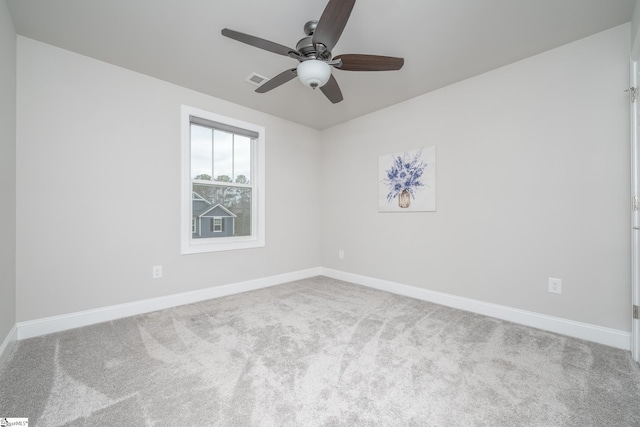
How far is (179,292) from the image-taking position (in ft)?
9.89

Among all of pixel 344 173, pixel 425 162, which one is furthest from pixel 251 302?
pixel 425 162

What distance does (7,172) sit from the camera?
78.1 inches

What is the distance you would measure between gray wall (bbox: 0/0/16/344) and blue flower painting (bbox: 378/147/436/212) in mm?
3527

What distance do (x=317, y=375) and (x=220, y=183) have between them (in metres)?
2.59

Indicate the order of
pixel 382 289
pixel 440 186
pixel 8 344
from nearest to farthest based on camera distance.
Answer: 1. pixel 8 344
2. pixel 440 186
3. pixel 382 289

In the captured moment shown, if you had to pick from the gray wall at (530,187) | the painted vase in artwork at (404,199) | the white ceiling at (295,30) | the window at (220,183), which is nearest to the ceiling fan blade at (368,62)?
the white ceiling at (295,30)

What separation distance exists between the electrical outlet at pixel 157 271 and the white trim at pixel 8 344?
1.01m

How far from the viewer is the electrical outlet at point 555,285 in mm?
2314

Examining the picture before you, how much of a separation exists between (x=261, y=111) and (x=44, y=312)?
3084 mm

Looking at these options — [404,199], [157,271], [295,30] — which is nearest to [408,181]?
[404,199]

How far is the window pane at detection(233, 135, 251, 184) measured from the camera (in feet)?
11.9

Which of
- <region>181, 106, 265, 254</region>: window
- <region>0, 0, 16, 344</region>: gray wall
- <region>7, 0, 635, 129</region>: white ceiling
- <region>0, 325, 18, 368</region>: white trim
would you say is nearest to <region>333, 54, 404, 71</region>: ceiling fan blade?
<region>7, 0, 635, 129</region>: white ceiling

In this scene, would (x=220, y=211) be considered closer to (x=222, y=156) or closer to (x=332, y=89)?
(x=222, y=156)

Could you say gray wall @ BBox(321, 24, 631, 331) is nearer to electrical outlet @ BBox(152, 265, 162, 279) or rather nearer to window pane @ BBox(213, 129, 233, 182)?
window pane @ BBox(213, 129, 233, 182)
